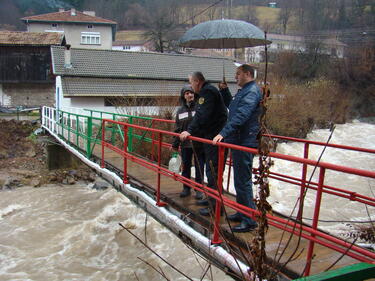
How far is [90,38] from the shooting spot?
4503cm

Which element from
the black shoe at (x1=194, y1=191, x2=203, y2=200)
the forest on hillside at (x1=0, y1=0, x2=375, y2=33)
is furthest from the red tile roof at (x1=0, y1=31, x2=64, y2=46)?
the black shoe at (x1=194, y1=191, x2=203, y2=200)

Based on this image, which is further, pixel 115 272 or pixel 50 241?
pixel 50 241

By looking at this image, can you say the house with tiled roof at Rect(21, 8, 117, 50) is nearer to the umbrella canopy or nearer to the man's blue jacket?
the umbrella canopy

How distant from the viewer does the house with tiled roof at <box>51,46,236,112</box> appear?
862 inches

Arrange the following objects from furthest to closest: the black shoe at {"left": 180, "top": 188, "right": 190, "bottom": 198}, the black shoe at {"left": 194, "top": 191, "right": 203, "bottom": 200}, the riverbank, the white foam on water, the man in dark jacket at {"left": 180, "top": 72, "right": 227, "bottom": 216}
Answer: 1. the riverbank
2. the white foam on water
3. the black shoe at {"left": 180, "top": 188, "right": 190, "bottom": 198}
4. the black shoe at {"left": 194, "top": 191, "right": 203, "bottom": 200}
5. the man in dark jacket at {"left": 180, "top": 72, "right": 227, "bottom": 216}

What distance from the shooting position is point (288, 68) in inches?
1505

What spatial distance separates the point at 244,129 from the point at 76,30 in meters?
45.2

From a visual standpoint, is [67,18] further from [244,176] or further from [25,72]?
[244,176]

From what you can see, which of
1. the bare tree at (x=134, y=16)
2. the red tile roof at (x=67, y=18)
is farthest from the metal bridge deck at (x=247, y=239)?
the bare tree at (x=134, y=16)

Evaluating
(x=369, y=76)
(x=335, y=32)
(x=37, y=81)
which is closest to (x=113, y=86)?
(x=37, y=81)

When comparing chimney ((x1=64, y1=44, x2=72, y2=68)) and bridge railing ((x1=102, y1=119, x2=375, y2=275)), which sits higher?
chimney ((x1=64, y1=44, x2=72, y2=68))

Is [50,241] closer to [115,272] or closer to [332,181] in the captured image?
[115,272]

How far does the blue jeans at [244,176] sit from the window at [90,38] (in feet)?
146

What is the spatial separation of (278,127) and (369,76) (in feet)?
69.7
